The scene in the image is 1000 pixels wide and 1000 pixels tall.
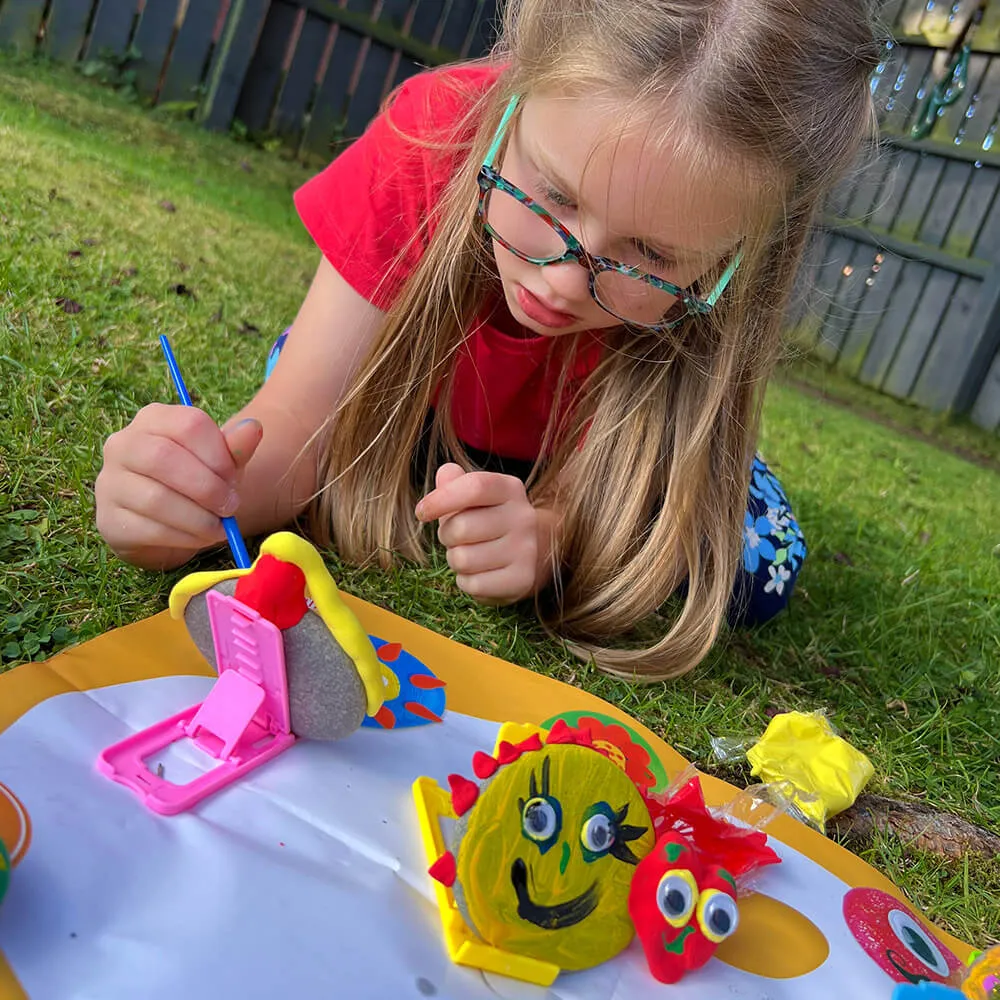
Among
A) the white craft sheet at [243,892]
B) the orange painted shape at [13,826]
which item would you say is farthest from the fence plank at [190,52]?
the orange painted shape at [13,826]

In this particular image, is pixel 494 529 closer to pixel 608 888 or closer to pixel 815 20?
pixel 608 888

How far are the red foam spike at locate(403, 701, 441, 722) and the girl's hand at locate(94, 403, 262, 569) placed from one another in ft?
0.78

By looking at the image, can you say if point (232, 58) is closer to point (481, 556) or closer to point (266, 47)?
point (266, 47)

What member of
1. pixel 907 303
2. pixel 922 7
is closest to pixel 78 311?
pixel 907 303

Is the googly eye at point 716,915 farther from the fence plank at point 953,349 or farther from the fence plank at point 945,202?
the fence plank at point 945,202

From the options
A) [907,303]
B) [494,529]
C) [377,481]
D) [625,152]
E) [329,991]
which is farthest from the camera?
[907,303]

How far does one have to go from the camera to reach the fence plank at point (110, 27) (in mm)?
3877

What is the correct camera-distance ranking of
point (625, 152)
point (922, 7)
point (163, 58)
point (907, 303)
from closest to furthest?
1. point (625, 152)
2. point (163, 58)
3. point (907, 303)
4. point (922, 7)

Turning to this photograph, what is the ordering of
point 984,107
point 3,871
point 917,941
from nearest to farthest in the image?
1. point 3,871
2. point 917,941
3. point 984,107

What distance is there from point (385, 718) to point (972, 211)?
15.9ft

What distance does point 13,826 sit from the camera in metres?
0.59

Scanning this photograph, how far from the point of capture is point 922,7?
209 inches

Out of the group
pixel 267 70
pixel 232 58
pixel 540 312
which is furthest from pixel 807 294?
pixel 267 70

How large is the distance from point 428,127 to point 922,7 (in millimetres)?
5226
